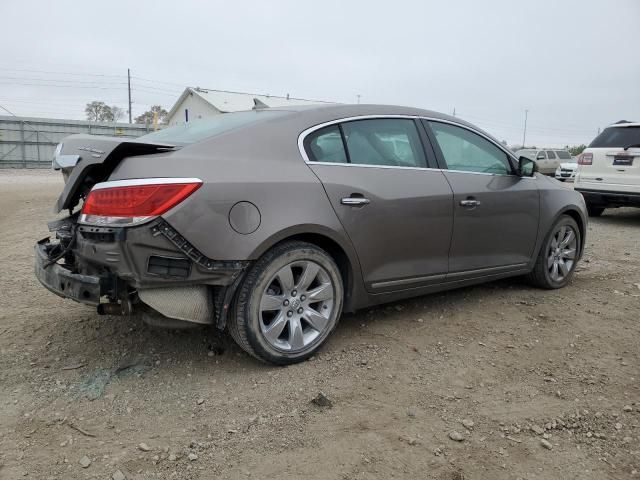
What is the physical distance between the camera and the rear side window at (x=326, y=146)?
3.27m

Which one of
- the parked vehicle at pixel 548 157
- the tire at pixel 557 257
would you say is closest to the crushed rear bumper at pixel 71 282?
the tire at pixel 557 257

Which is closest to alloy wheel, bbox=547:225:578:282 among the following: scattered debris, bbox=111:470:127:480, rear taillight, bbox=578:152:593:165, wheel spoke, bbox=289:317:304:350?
wheel spoke, bbox=289:317:304:350

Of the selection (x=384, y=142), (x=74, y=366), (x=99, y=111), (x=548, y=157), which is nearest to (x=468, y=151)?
(x=384, y=142)

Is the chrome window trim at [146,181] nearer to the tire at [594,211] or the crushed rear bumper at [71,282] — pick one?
the crushed rear bumper at [71,282]

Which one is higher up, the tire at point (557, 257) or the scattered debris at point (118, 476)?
the tire at point (557, 257)

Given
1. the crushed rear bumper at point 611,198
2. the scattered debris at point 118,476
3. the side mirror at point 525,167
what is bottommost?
the scattered debris at point 118,476

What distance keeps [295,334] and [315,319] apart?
16 centimetres

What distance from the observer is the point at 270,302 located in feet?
9.86

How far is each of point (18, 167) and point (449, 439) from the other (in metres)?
24.4

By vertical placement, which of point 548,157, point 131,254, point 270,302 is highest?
point 548,157

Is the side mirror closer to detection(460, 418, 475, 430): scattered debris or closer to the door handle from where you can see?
the door handle

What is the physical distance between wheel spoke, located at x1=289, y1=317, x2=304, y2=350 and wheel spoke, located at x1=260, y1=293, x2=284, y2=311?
0.47ft

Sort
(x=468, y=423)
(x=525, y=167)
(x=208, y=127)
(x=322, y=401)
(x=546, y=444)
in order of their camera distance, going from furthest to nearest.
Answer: (x=525, y=167) < (x=208, y=127) < (x=322, y=401) < (x=468, y=423) < (x=546, y=444)

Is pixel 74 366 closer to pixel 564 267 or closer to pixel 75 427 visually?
pixel 75 427
